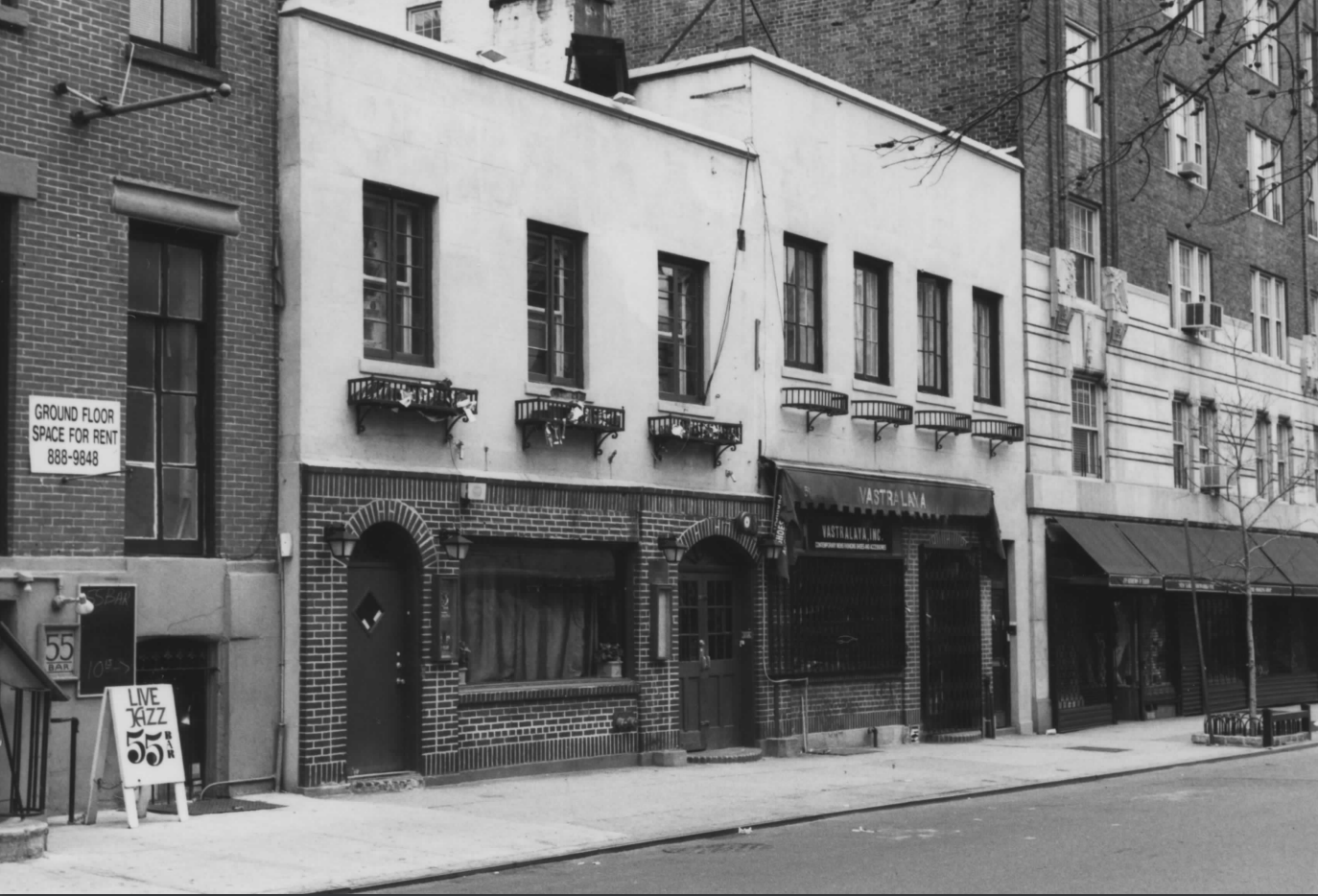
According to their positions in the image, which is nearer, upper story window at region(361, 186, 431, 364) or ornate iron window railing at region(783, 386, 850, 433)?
upper story window at region(361, 186, 431, 364)

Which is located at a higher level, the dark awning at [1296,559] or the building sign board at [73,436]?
the building sign board at [73,436]

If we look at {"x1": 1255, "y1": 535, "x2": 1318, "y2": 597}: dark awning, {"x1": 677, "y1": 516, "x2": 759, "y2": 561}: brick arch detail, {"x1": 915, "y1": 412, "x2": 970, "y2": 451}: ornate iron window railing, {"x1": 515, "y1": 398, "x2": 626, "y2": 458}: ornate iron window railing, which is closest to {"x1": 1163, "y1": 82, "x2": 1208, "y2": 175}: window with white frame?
{"x1": 1255, "y1": 535, "x2": 1318, "y2": 597}: dark awning

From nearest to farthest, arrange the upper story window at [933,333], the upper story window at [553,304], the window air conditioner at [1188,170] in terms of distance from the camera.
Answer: the upper story window at [553,304]
the upper story window at [933,333]
the window air conditioner at [1188,170]

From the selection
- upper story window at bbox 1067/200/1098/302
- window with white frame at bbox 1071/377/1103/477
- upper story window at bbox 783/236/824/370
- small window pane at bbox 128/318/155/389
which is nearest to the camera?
small window pane at bbox 128/318/155/389

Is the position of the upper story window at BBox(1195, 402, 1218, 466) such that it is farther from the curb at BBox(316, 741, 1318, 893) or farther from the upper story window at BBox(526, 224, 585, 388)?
the upper story window at BBox(526, 224, 585, 388)

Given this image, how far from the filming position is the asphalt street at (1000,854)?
39.1 ft

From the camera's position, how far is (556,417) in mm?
19125

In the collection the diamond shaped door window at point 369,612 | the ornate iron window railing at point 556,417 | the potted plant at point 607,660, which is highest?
the ornate iron window railing at point 556,417

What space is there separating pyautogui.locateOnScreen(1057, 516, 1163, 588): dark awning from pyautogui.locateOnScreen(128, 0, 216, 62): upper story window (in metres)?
16.6

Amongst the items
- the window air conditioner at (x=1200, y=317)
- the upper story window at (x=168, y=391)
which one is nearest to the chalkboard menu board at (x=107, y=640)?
the upper story window at (x=168, y=391)

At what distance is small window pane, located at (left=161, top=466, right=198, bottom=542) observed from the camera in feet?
52.9

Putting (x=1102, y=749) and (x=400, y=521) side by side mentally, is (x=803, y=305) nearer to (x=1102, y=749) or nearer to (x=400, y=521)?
(x=1102, y=749)

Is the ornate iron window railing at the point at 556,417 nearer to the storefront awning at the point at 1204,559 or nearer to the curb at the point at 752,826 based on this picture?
the curb at the point at 752,826

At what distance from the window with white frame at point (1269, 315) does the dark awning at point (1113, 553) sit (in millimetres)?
8321
